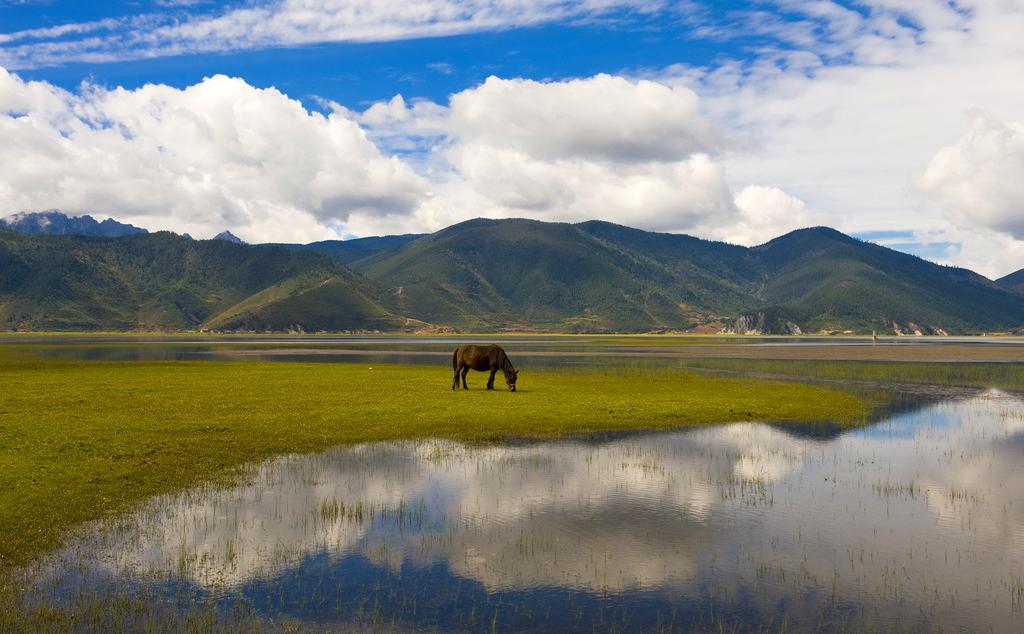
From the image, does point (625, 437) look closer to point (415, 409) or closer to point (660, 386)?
point (415, 409)

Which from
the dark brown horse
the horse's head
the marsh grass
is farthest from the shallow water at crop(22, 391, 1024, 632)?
the marsh grass

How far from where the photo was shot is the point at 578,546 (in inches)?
619

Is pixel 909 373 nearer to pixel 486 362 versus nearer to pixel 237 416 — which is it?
pixel 486 362

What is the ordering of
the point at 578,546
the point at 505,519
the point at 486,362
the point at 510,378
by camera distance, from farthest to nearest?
1. the point at 486,362
2. the point at 510,378
3. the point at 505,519
4. the point at 578,546

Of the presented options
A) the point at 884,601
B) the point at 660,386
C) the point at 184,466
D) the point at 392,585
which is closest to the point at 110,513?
the point at 184,466

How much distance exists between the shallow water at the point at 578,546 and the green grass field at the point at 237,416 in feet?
8.21

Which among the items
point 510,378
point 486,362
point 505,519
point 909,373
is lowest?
point 505,519

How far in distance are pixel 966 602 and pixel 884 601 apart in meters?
1.51

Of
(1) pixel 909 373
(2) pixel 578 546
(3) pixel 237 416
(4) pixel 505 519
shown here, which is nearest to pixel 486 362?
(3) pixel 237 416

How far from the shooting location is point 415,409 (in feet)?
126

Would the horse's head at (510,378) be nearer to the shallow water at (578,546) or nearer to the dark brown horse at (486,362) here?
the dark brown horse at (486,362)

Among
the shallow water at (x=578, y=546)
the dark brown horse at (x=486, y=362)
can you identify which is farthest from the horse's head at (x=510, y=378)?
the shallow water at (x=578, y=546)

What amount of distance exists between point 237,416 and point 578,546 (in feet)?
81.4

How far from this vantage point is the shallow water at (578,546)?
486 inches
